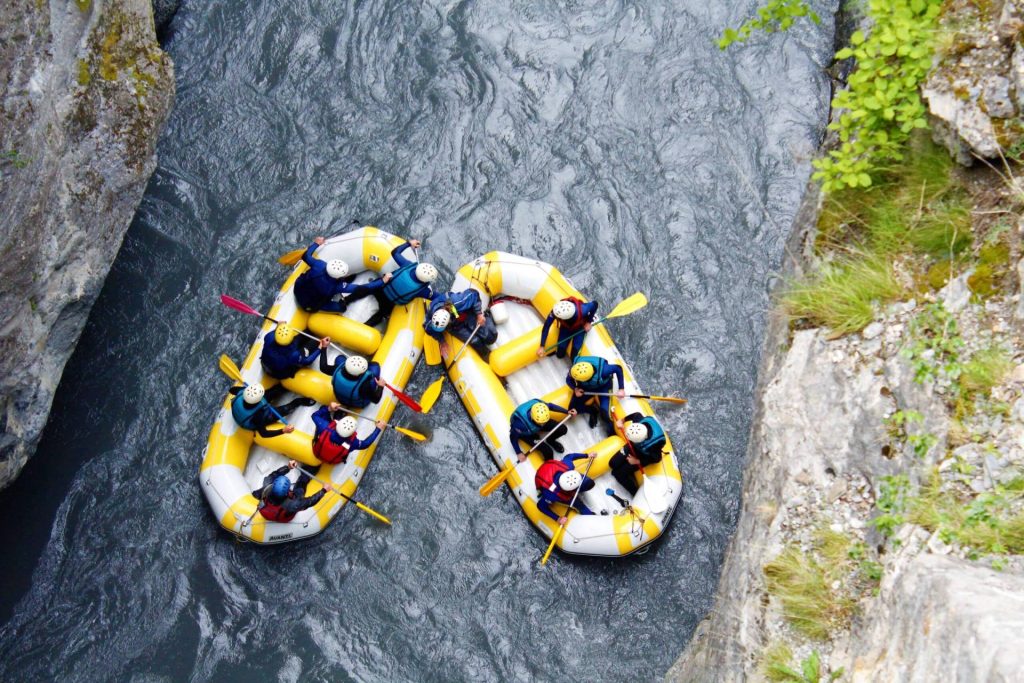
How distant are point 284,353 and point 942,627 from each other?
452cm

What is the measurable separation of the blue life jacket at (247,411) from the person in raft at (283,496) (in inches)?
15.3

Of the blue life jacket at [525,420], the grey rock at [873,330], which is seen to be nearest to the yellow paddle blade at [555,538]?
the blue life jacket at [525,420]

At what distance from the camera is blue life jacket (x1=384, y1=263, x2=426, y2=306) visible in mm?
6953

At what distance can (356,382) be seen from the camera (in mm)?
6641

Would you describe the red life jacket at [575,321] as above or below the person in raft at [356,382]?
above

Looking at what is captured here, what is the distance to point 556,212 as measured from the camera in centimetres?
803

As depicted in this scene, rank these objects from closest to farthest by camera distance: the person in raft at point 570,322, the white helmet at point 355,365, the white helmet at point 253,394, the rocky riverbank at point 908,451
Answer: the rocky riverbank at point 908,451 < the white helmet at point 253,394 < the white helmet at point 355,365 < the person in raft at point 570,322

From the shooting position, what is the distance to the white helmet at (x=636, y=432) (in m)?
6.36

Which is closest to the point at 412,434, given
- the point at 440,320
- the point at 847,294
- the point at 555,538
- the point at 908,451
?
the point at 440,320

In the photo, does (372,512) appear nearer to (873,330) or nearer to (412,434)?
(412,434)

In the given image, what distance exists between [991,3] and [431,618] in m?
5.31

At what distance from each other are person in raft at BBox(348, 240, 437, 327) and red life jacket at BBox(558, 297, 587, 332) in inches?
39.9

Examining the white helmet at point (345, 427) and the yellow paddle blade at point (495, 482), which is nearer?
the white helmet at point (345, 427)

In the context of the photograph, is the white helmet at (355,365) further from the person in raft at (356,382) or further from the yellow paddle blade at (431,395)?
the yellow paddle blade at (431,395)
